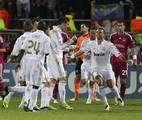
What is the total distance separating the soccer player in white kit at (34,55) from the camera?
1830cm

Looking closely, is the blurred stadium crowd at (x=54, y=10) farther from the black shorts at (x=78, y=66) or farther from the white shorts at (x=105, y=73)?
the white shorts at (x=105, y=73)

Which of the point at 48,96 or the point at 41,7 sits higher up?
the point at 41,7

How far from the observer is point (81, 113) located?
60.7 feet

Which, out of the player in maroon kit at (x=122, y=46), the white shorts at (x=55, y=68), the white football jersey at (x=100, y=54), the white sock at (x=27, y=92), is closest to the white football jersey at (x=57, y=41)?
the white shorts at (x=55, y=68)

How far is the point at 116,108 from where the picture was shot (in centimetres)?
2064

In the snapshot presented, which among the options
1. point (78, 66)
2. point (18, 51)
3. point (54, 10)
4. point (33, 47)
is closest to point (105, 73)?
point (18, 51)

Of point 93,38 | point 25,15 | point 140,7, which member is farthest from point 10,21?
point 93,38

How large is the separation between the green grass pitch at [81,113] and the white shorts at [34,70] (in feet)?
2.55

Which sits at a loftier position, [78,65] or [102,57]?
[102,57]

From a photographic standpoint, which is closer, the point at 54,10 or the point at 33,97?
the point at 33,97

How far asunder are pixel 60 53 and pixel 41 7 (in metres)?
10.4

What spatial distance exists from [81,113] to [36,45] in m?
1.99

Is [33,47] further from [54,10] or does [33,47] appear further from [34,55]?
[54,10]

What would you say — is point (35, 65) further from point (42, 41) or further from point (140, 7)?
point (140, 7)
